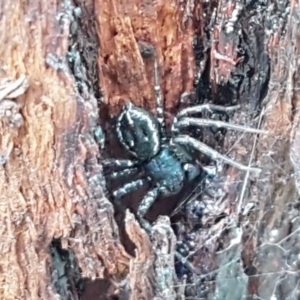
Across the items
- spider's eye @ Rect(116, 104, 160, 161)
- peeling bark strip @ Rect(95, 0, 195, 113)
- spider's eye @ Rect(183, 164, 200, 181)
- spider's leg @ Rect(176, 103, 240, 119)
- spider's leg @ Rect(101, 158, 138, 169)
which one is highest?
peeling bark strip @ Rect(95, 0, 195, 113)

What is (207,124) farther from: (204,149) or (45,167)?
(45,167)

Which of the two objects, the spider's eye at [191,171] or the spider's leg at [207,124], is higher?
the spider's leg at [207,124]

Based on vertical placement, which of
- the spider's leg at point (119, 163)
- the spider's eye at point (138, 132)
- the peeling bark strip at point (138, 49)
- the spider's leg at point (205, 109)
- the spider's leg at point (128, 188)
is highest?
the peeling bark strip at point (138, 49)

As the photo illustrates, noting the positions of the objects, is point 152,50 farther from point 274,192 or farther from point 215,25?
point 274,192

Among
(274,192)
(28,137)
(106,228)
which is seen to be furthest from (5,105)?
(274,192)

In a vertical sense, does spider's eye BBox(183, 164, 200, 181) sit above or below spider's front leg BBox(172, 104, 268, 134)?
below
